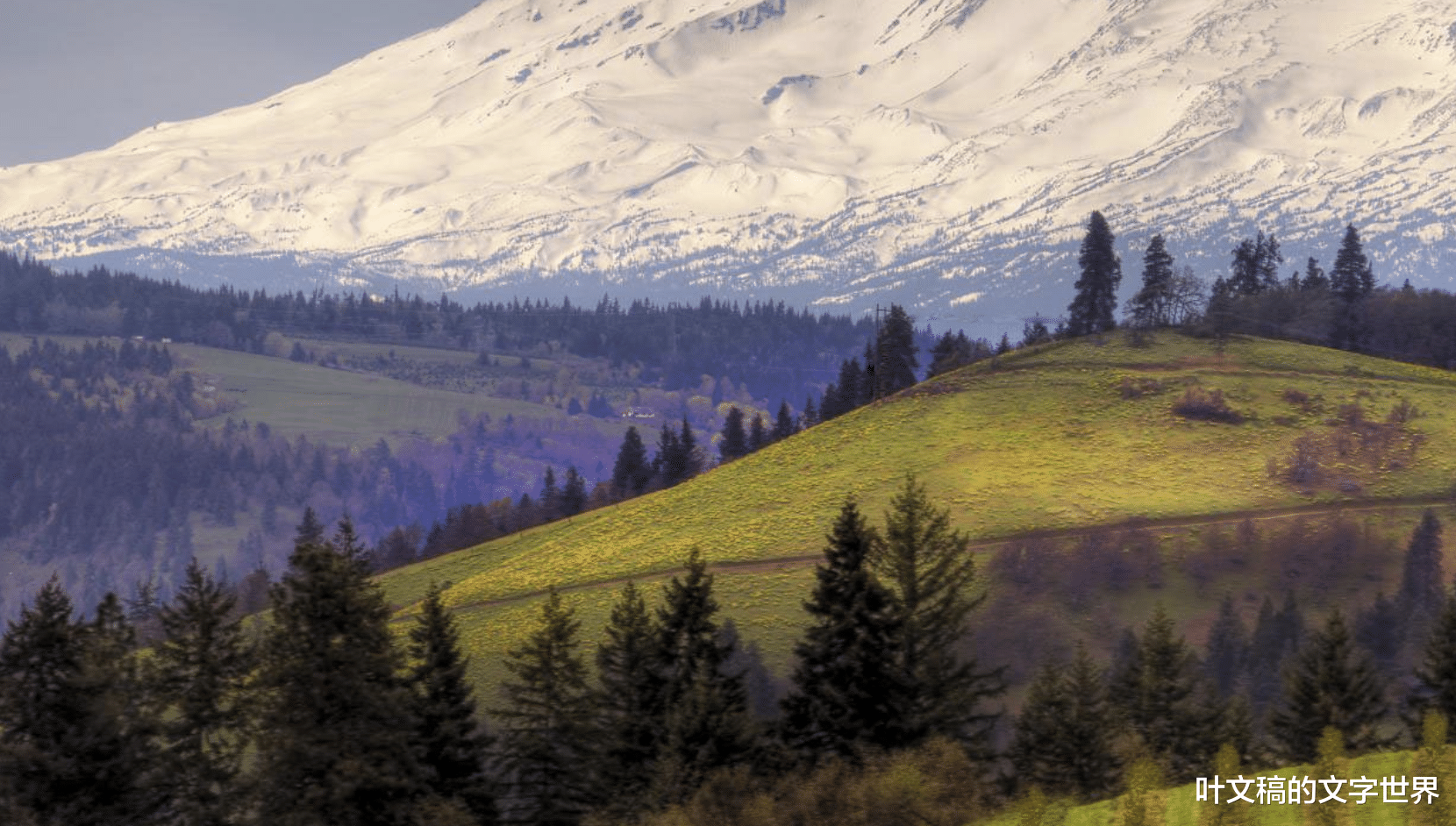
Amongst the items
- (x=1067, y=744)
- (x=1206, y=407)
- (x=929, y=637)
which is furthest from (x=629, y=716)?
(x=1206, y=407)

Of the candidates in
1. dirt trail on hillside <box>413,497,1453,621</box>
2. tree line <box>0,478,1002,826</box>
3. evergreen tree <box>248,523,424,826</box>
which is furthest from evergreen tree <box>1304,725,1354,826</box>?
dirt trail on hillside <box>413,497,1453,621</box>

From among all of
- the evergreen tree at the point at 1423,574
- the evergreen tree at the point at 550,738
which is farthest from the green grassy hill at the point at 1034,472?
the evergreen tree at the point at 550,738

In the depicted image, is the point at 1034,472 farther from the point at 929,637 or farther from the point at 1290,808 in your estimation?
the point at 1290,808

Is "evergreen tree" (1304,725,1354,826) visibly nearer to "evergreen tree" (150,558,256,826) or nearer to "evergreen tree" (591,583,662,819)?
"evergreen tree" (591,583,662,819)

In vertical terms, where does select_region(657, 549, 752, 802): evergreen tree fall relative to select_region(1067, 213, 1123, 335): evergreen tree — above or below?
below

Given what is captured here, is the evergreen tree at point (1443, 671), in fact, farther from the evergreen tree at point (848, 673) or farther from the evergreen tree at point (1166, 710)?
the evergreen tree at point (848, 673)

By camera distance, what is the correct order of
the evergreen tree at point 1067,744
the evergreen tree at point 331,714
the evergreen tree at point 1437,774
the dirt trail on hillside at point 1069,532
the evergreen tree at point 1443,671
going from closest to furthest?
the evergreen tree at point 1437,774, the evergreen tree at point 331,714, the evergreen tree at point 1067,744, the evergreen tree at point 1443,671, the dirt trail on hillside at point 1069,532
